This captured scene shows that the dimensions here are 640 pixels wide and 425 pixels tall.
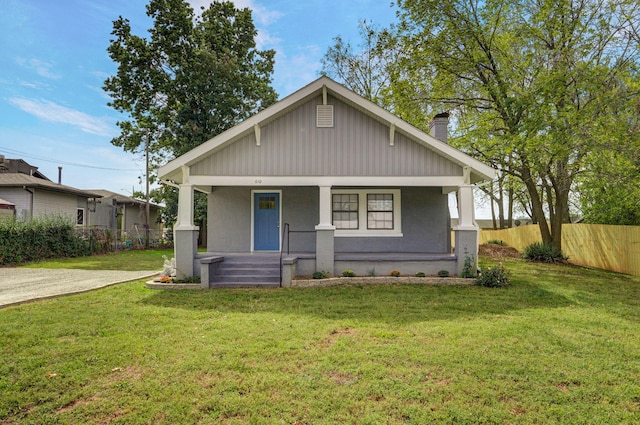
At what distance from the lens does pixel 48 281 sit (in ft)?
32.5

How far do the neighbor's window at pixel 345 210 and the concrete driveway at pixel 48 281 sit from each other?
621cm

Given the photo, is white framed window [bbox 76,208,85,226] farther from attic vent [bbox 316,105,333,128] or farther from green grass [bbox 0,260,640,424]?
attic vent [bbox 316,105,333,128]

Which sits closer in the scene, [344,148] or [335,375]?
[335,375]

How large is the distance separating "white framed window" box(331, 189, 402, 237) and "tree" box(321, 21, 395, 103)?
41.8 feet

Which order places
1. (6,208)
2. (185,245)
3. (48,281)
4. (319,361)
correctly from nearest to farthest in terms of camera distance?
(319,361)
(185,245)
(48,281)
(6,208)

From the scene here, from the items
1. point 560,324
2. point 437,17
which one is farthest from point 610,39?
point 560,324

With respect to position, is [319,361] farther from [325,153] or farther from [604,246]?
[604,246]

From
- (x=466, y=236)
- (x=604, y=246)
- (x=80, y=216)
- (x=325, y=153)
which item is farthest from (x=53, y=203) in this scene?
(x=604, y=246)

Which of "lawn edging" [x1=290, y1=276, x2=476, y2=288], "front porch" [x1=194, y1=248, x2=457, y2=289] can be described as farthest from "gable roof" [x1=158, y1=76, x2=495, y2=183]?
"lawn edging" [x1=290, y1=276, x2=476, y2=288]

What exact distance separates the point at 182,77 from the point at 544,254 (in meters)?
22.4

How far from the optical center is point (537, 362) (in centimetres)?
427

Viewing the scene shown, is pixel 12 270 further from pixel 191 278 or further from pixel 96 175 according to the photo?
pixel 96 175

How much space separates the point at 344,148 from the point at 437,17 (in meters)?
8.50

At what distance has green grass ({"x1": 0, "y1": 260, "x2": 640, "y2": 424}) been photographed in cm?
321
